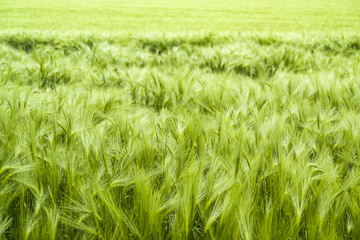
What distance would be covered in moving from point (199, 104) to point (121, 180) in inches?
31.5

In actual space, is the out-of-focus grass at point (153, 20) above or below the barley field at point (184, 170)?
above

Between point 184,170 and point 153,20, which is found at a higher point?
point 153,20

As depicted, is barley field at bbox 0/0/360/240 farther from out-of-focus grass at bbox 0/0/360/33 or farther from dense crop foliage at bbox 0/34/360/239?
out-of-focus grass at bbox 0/0/360/33

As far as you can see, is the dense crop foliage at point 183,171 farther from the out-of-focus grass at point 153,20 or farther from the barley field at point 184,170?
the out-of-focus grass at point 153,20

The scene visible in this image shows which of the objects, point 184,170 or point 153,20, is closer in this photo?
point 184,170

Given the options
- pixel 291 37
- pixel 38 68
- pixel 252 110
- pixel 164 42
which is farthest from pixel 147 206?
pixel 291 37

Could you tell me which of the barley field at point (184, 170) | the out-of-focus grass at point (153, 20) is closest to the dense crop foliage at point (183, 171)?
the barley field at point (184, 170)

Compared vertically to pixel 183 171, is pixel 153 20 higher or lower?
higher

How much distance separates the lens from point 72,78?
2.08m

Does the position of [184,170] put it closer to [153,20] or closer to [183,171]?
[183,171]

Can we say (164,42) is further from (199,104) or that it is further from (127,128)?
(127,128)

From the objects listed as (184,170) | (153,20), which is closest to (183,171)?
(184,170)

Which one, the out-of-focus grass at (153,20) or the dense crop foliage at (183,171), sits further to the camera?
the out-of-focus grass at (153,20)

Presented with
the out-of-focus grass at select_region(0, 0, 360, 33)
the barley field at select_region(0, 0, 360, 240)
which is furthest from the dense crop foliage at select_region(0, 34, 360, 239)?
the out-of-focus grass at select_region(0, 0, 360, 33)
